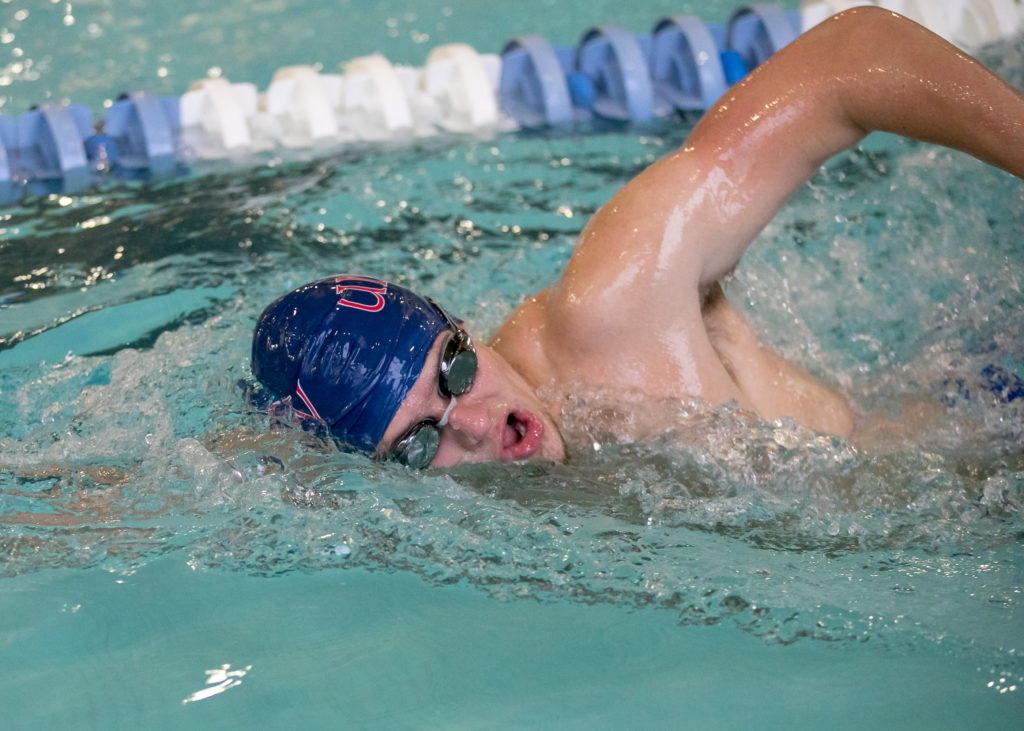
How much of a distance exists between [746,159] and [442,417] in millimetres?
819

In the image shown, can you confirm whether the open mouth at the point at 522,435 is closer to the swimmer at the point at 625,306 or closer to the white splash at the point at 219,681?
the swimmer at the point at 625,306

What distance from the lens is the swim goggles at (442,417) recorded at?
212cm

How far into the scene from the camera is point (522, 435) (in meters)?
2.21

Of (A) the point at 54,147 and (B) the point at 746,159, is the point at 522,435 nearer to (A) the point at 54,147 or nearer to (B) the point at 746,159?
(B) the point at 746,159

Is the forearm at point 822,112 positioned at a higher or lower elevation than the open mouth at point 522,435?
higher

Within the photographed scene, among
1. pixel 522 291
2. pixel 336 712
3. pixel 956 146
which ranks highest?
pixel 956 146

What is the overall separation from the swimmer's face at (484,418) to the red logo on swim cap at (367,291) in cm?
15

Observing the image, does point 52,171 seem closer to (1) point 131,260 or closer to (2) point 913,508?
(1) point 131,260

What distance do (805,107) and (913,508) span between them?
847 millimetres

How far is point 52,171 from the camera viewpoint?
13.9ft

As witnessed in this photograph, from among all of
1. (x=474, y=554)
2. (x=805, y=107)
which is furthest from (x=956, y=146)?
(x=474, y=554)

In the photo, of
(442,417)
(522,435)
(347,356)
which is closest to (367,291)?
(347,356)

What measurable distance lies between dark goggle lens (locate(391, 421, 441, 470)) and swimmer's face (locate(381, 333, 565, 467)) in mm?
16

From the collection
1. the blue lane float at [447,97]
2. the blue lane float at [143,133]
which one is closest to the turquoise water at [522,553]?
the blue lane float at [143,133]
